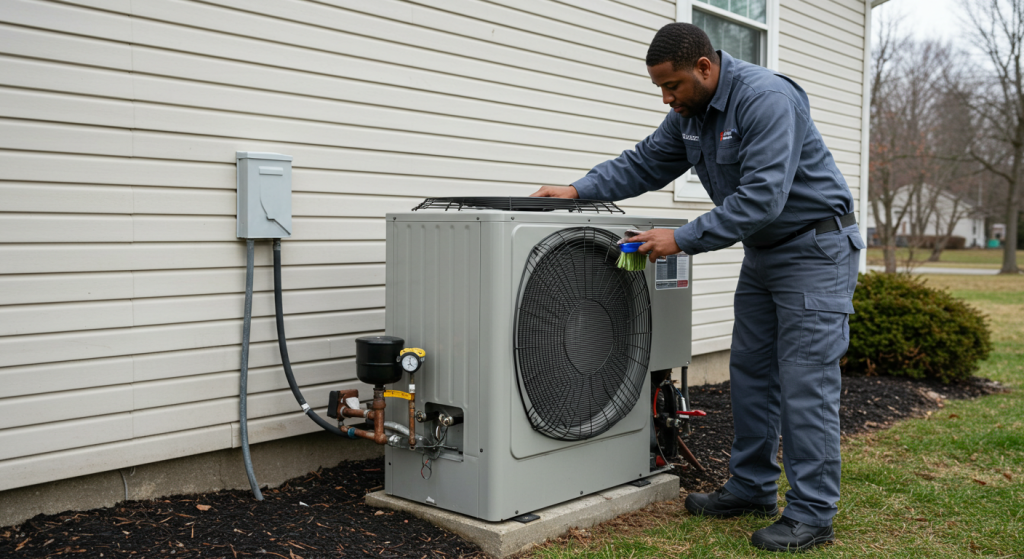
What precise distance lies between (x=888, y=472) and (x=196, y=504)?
2837mm

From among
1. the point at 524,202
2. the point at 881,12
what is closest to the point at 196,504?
the point at 524,202

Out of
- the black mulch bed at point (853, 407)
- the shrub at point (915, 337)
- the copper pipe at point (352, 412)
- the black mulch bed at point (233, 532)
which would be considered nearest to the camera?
the black mulch bed at point (233, 532)

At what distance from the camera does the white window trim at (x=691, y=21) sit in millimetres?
5098

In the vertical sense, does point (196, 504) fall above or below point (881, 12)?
below

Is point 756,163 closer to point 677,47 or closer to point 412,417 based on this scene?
point 677,47

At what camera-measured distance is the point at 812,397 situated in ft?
8.57

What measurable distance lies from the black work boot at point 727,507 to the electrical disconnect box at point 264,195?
71.0 inches

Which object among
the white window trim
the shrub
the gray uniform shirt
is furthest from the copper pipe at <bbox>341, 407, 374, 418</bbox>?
the shrub

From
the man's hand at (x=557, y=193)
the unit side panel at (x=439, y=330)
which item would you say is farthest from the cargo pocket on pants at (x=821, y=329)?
the unit side panel at (x=439, y=330)

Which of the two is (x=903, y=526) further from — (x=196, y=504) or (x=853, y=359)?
(x=853, y=359)

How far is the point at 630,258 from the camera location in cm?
266

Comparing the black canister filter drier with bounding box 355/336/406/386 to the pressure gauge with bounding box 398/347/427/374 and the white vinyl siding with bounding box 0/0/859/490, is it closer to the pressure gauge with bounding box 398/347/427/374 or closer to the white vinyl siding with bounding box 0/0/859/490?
the pressure gauge with bounding box 398/347/427/374

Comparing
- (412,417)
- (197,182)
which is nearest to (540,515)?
(412,417)

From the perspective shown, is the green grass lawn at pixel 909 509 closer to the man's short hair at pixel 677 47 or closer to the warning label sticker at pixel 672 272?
the warning label sticker at pixel 672 272
